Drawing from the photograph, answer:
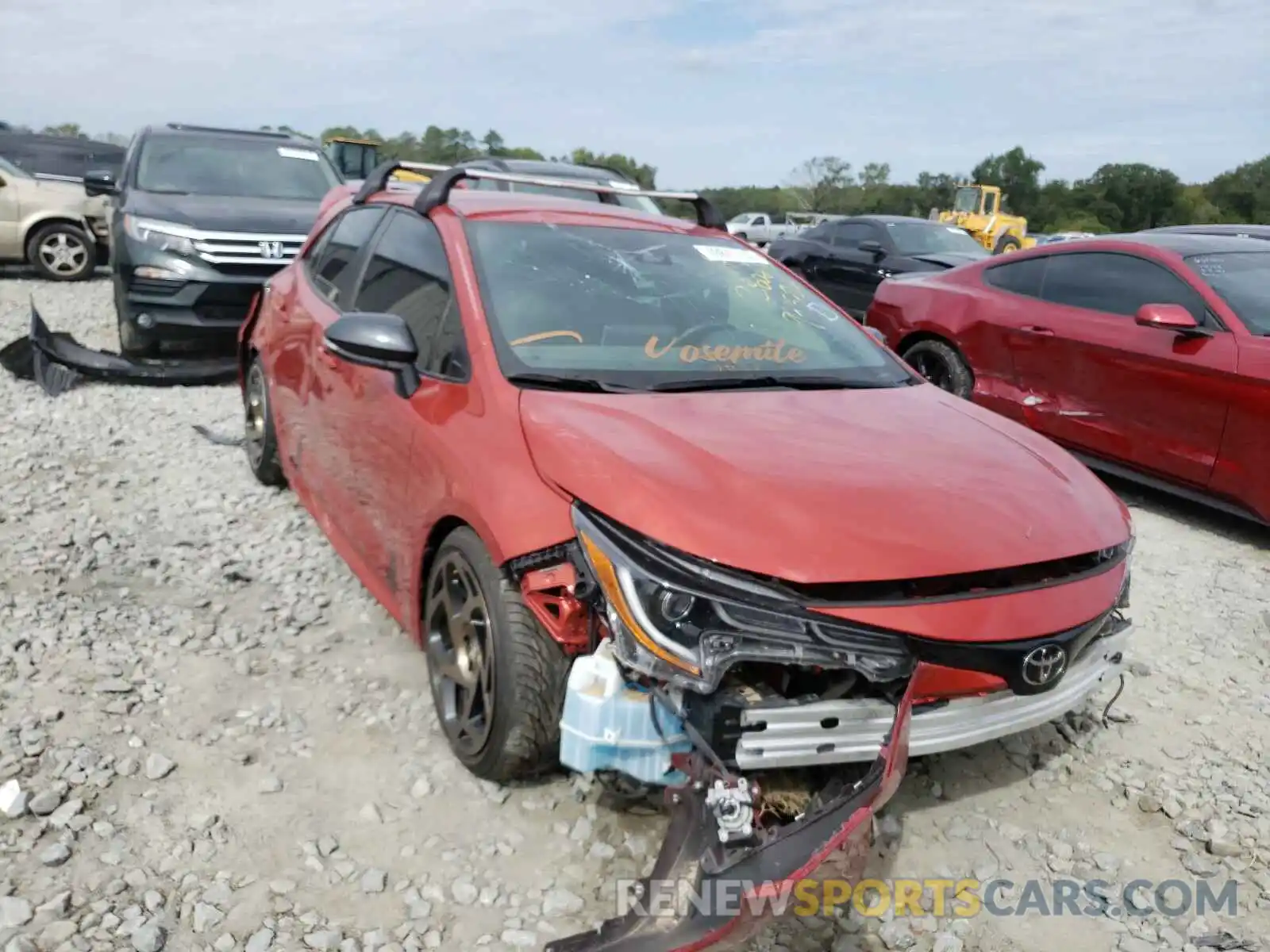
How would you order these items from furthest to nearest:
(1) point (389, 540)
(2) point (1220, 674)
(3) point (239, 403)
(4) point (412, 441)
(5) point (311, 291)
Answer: (3) point (239, 403), (5) point (311, 291), (2) point (1220, 674), (1) point (389, 540), (4) point (412, 441)

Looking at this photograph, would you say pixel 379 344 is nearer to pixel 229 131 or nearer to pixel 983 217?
pixel 229 131

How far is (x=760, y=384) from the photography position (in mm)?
3229

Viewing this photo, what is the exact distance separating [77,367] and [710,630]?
6.35 meters

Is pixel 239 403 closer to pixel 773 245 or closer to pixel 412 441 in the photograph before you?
pixel 412 441

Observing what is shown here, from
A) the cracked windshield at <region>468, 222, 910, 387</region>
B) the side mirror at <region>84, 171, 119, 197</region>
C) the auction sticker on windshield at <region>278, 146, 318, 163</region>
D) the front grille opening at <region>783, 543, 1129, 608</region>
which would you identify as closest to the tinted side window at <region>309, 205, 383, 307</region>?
the cracked windshield at <region>468, 222, 910, 387</region>

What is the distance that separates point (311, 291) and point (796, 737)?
10.3 ft

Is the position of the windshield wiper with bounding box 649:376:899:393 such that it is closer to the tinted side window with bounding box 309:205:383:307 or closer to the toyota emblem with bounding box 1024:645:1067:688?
the toyota emblem with bounding box 1024:645:1067:688

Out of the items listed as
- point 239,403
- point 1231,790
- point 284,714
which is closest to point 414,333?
point 284,714

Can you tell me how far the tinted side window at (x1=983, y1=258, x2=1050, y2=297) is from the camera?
661 cm

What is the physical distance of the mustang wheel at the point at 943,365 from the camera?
687cm

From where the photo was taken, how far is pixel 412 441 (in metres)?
3.12

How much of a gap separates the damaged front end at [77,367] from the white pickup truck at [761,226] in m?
26.6

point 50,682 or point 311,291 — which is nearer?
point 50,682

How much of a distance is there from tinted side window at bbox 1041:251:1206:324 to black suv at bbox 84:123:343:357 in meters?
4.89
